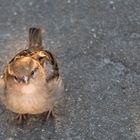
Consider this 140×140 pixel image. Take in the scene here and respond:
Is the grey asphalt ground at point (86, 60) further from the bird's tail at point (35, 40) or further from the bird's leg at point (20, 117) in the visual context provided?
the bird's tail at point (35, 40)

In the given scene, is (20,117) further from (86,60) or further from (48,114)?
(86,60)

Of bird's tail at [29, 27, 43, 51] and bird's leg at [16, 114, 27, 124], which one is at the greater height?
bird's tail at [29, 27, 43, 51]

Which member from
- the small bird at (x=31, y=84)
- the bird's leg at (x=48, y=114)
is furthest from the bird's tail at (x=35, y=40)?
the bird's leg at (x=48, y=114)

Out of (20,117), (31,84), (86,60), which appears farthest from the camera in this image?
(86,60)

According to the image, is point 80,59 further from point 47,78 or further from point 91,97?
point 47,78

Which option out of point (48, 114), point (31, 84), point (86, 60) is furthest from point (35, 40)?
point (31, 84)

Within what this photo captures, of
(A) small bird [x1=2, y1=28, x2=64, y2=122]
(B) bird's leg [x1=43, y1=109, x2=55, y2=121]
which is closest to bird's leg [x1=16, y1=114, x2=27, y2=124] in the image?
(A) small bird [x1=2, y1=28, x2=64, y2=122]

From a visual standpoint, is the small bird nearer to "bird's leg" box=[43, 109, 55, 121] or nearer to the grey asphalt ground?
"bird's leg" box=[43, 109, 55, 121]
